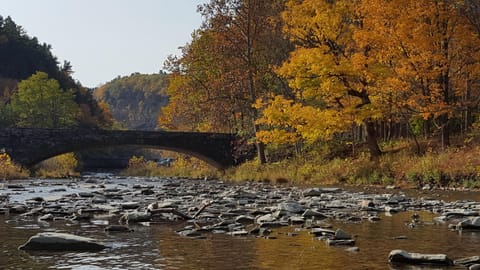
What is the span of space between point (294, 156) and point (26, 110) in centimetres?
4726

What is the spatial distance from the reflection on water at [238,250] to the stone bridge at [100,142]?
106ft

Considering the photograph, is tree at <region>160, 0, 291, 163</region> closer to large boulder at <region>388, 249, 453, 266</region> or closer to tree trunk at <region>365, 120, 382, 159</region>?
tree trunk at <region>365, 120, 382, 159</region>

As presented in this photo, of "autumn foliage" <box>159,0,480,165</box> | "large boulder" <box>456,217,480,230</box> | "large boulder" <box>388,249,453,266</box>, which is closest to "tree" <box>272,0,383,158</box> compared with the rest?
"autumn foliage" <box>159,0,480,165</box>

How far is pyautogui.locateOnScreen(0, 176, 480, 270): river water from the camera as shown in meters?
7.27

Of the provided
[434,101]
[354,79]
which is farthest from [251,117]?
[434,101]

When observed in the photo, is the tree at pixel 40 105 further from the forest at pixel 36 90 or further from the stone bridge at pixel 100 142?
the stone bridge at pixel 100 142

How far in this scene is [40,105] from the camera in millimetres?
72562

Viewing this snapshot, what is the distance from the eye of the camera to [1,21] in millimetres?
106188

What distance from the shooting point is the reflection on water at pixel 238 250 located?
7.27m

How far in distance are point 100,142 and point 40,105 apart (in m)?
33.7

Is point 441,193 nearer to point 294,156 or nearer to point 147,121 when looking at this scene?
point 294,156

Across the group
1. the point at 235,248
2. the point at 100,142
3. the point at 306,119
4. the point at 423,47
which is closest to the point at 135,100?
the point at 100,142

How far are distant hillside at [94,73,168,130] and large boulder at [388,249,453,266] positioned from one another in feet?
594

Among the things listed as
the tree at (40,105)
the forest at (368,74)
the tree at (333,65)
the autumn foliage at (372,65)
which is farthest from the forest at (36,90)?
the tree at (333,65)
